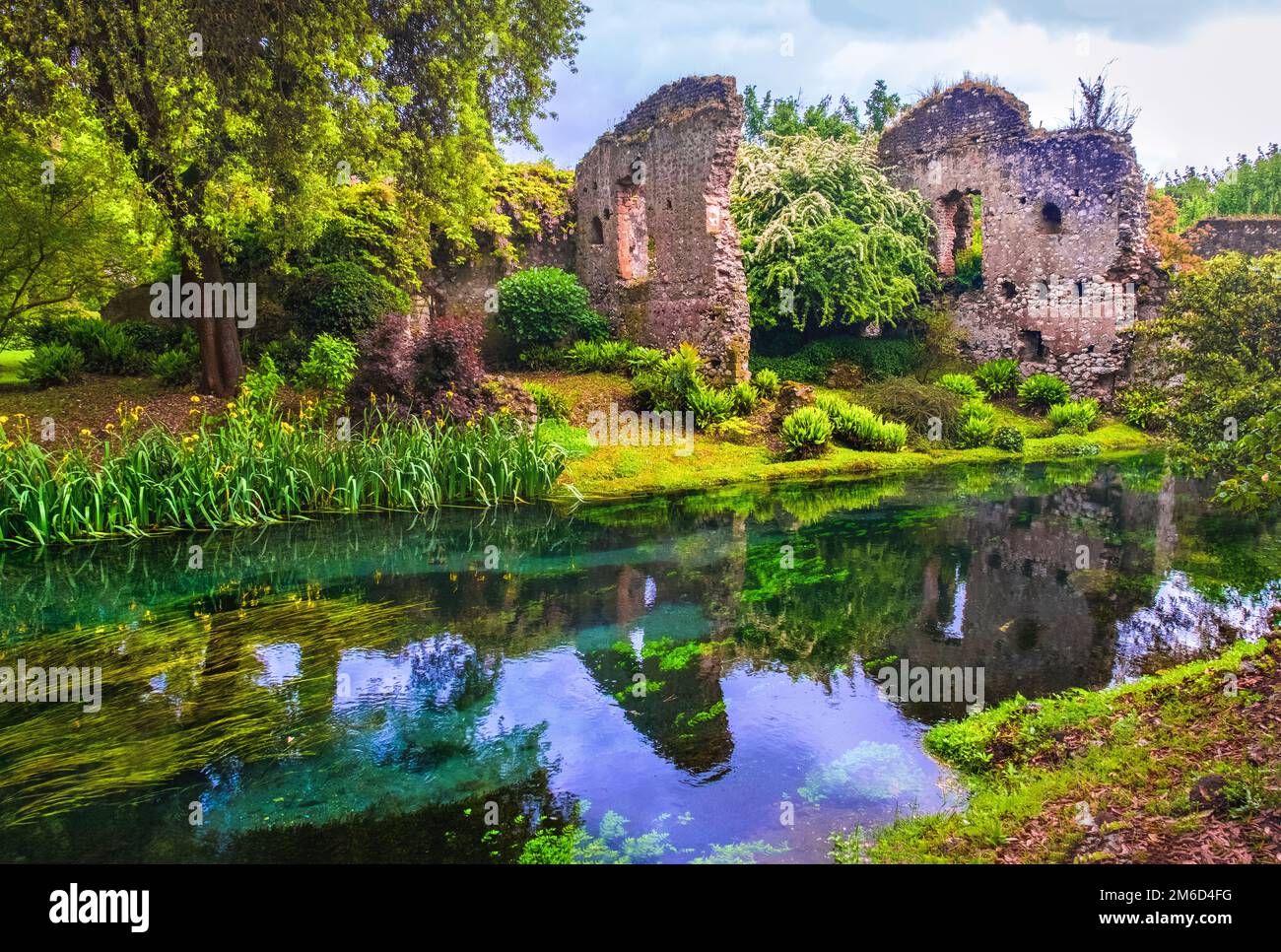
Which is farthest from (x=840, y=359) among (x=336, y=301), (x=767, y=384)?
(x=336, y=301)

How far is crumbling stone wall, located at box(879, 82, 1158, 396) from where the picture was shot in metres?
21.5

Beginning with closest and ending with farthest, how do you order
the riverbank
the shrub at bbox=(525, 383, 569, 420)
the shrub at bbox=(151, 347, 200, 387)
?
the riverbank, the shrub at bbox=(151, 347, 200, 387), the shrub at bbox=(525, 383, 569, 420)

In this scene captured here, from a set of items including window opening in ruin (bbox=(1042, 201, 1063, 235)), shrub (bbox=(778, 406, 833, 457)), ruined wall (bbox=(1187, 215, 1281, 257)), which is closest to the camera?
shrub (bbox=(778, 406, 833, 457))

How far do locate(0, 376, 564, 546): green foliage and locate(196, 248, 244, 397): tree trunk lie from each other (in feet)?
1.51

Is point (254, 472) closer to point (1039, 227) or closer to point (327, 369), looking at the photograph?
point (327, 369)

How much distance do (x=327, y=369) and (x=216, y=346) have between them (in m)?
1.83

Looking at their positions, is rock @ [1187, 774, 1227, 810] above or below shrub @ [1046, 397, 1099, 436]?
below

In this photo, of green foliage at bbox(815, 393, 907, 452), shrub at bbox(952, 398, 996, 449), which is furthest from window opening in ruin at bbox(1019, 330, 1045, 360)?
green foliage at bbox(815, 393, 907, 452)

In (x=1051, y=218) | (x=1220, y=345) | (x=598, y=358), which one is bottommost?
(x=1220, y=345)

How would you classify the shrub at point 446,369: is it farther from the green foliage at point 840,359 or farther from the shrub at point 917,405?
the shrub at point 917,405

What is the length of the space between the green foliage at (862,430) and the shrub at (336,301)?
29.5 ft

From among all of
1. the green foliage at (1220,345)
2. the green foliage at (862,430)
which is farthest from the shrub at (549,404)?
the green foliage at (1220,345)

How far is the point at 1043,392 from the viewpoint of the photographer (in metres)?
20.9

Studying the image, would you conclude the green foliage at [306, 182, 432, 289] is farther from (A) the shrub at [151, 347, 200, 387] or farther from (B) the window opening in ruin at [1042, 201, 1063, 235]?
(B) the window opening in ruin at [1042, 201, 1063, 235]
